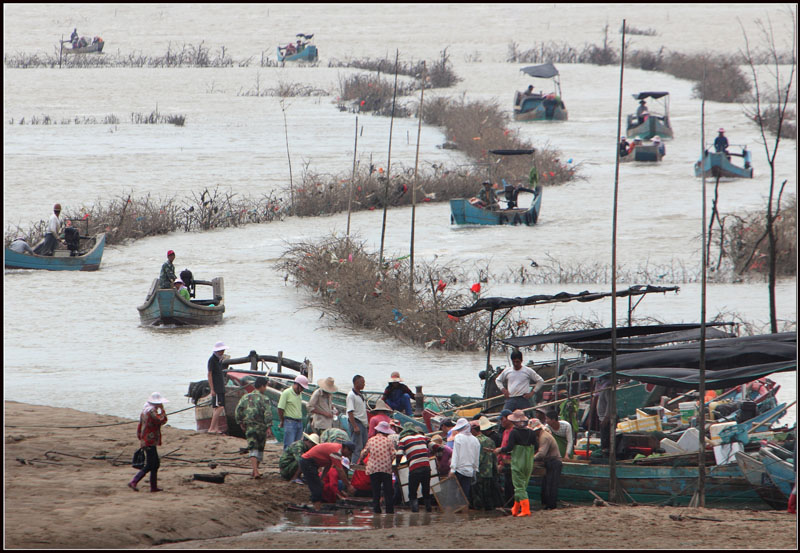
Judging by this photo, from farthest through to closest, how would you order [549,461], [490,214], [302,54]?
[302,54]
[490,214]
[549,461]

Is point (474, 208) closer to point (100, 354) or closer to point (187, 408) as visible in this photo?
point (100, 354)

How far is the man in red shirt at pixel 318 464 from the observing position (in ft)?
38.5

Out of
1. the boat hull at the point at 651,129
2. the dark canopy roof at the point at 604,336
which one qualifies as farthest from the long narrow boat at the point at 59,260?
the boat hull at the point at 651,129

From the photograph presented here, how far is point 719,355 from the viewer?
471 inches

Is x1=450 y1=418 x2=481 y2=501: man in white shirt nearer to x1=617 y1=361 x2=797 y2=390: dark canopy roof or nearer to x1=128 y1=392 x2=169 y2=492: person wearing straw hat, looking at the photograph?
x1=617 y1=361 x2=797 y2=390: dark canopy roof

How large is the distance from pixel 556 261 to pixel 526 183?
13091mm

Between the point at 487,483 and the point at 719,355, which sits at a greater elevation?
the point at 719,355

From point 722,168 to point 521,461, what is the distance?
30982mm

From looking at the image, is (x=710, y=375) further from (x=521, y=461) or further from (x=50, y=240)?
(x=50, y=240)

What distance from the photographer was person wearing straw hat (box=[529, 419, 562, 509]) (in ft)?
37.7

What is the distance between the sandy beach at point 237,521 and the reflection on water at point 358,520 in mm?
52

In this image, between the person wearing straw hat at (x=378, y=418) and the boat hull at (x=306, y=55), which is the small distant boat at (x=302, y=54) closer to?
the boat hull at (x=306, y=55)

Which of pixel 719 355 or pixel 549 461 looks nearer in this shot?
pixel 549 461

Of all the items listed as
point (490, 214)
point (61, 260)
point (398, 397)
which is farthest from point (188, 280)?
point (490, 214)
